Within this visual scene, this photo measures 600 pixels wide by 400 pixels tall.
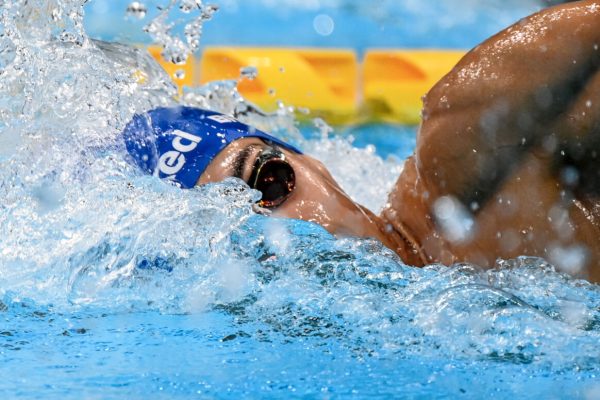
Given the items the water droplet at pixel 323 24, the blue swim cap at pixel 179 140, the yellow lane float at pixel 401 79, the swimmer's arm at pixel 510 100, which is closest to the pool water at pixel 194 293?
the blue swim cap at pixel 179 140

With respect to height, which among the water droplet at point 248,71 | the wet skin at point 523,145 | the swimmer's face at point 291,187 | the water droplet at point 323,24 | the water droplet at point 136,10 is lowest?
the swimmer's face at point 291,187

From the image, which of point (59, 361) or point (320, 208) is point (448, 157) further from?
A: point (59, 361)

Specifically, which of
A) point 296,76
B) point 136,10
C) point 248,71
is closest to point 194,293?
point 136,10

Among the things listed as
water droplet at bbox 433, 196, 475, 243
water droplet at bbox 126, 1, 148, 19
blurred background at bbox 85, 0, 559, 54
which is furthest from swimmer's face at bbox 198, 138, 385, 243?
blurred background at bbox 85, 0, 559, 54

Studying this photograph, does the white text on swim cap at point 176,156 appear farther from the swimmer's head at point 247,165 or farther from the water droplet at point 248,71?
the water droplet at point 248,71

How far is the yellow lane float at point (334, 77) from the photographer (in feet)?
12.1

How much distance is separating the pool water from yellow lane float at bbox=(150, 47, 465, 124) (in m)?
1.93

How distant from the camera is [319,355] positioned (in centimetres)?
104

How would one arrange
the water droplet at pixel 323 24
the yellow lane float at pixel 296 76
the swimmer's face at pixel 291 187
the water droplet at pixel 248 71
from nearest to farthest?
the swimmer's face at pixel 291 187
the water droplet at pixel 248 71
the yellow lane float at pixel 296 76
the water droplet at pixel 323 24

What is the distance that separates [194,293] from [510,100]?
20.3 inches

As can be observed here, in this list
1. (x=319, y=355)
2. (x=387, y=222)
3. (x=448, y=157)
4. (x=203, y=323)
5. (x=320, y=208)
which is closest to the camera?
(x=319, y=355)

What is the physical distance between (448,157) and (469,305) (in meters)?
0.31

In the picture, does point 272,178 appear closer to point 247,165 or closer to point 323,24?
point 247,165

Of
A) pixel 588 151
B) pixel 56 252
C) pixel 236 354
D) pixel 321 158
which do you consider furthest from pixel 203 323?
pixel 321 158
